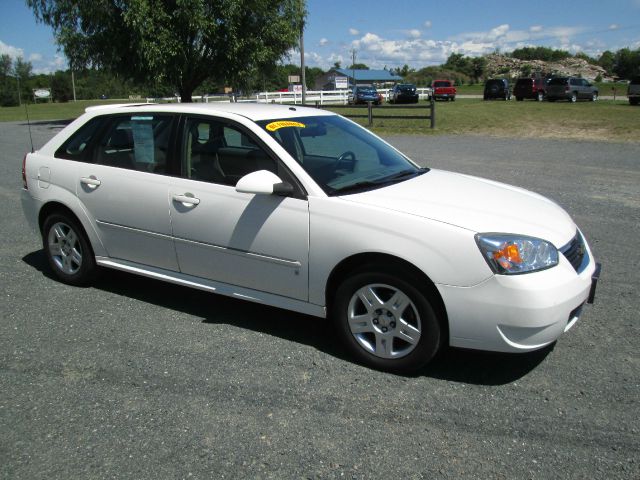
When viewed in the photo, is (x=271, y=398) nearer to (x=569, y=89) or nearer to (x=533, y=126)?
(x=533, y=126)

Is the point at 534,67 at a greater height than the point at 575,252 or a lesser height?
greater

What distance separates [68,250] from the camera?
519 centimetres

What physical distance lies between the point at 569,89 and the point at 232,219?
40.8 m

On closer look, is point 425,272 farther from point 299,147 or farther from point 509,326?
point 299,147

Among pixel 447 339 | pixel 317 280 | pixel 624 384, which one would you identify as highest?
pixel 317 280

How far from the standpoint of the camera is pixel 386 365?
3.62m

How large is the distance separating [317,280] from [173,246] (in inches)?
50.5

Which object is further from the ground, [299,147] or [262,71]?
[262,71]

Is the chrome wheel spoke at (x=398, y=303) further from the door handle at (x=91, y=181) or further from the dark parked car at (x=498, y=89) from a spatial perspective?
the dark parked car at (x=498, y=89)

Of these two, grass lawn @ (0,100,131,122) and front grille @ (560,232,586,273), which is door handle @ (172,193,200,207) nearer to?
front grille @ (560,232,586,273)

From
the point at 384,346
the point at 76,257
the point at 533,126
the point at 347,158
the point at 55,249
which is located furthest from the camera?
the point at 533,126

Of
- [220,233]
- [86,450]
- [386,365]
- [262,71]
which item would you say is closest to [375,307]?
[386,365]

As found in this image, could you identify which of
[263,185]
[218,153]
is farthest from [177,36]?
[263,185]

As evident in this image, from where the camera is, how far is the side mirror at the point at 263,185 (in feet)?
12.3
